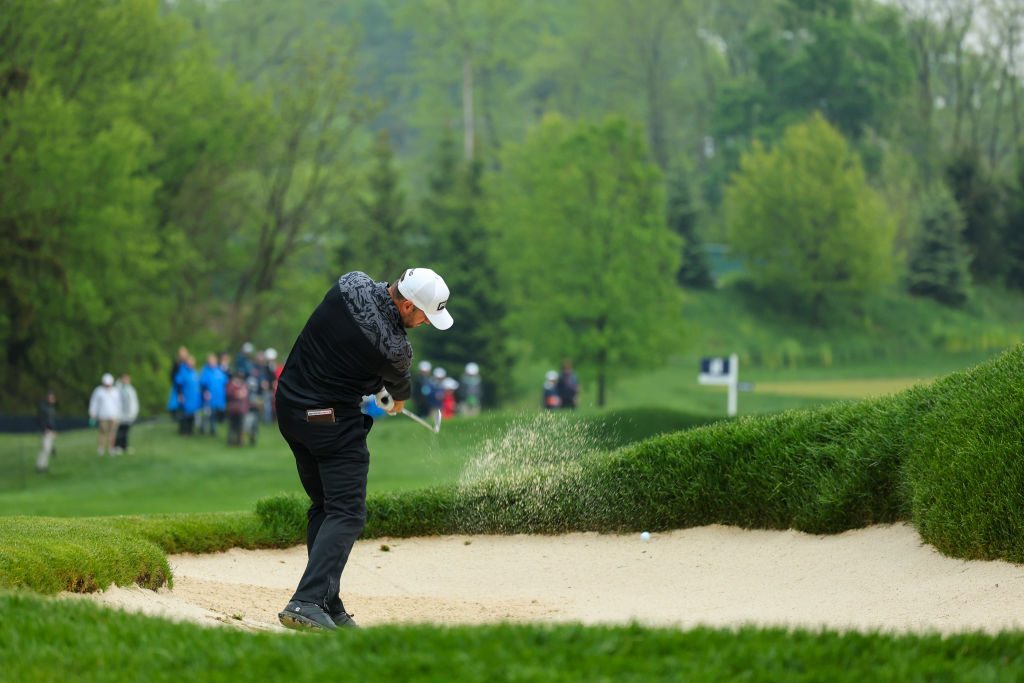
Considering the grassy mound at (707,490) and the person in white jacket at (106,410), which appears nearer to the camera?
the grassy mound at (707,490)

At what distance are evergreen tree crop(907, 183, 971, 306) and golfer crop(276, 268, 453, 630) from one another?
59.0 metres

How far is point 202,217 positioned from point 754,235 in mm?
27619

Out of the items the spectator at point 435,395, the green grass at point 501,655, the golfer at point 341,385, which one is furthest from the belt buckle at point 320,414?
the spectator at point 435,395

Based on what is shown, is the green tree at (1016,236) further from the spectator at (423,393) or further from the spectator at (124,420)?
the spectator at (124,420)

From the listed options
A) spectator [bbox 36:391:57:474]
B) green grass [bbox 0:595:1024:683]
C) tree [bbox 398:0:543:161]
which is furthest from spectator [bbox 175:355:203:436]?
tree [bbox 398:0:543:161]

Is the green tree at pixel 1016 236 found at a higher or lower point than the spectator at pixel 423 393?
higher

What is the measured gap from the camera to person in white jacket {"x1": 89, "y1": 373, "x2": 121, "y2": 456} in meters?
26.5

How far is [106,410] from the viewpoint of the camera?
88.5ft

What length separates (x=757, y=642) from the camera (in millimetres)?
5266

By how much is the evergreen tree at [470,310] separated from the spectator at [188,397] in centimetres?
1504

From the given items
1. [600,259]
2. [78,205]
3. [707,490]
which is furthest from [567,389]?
[707,490]

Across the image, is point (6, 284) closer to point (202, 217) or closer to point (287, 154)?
point (202, 217)

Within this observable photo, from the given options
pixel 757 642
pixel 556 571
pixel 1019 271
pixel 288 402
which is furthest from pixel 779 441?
pixel 1019 271

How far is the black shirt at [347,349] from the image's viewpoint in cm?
725
